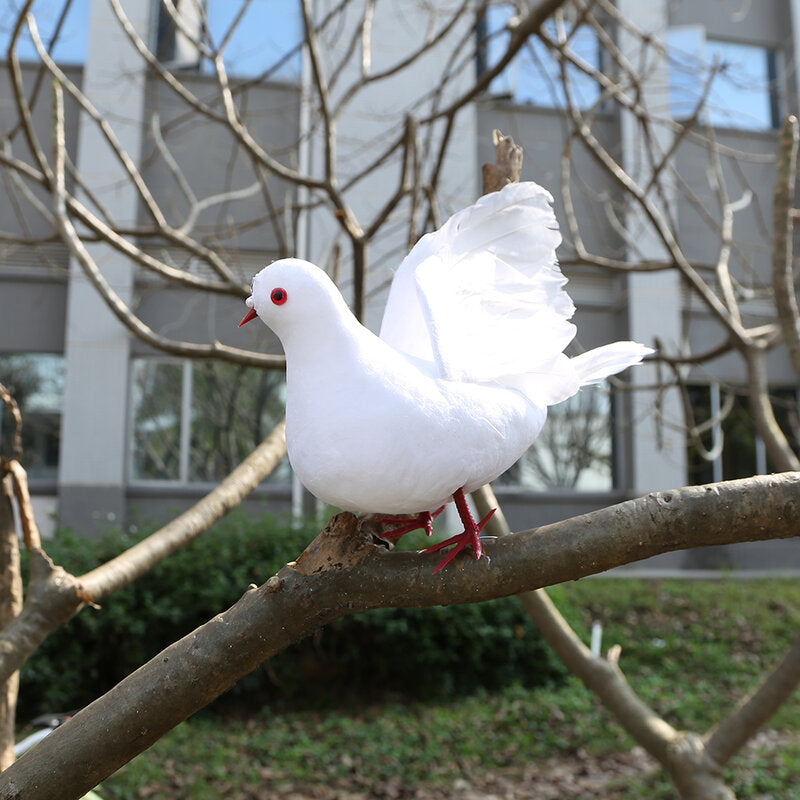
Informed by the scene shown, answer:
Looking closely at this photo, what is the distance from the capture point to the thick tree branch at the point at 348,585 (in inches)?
44.0

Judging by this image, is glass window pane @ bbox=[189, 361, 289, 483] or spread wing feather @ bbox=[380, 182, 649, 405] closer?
spread wing feather @ bbox=[380, 182, 649, 405]

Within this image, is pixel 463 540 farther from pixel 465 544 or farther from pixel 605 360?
pixel 605 360

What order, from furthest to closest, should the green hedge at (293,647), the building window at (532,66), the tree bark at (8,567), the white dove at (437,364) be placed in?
the building window at (532,66), the green hedge at (293,647), the tree bark at (8,567), the white dove at (437,364)

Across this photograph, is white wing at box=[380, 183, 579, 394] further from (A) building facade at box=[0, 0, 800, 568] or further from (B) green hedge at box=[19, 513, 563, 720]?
(A) building facade at box=[0, 0, 800, 568]

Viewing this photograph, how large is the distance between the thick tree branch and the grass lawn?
2.91 meters

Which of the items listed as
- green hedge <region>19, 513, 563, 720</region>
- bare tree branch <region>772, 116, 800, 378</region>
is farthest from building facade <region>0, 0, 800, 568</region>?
bare tree branch <region>772, 116, 800, 378</region>

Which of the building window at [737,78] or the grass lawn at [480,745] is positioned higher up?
the building window at [737,78]

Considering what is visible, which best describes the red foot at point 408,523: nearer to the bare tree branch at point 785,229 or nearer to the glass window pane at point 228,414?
the bare tree branch at point 785,229

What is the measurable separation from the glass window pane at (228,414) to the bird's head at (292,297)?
21.6ft

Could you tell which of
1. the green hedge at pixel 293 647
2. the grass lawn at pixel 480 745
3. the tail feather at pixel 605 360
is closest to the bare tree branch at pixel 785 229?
the tail feather at pixel 605 360

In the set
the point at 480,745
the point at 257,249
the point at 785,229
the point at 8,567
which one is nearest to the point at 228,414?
the point at 257,249

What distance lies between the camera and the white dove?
1.09 metres

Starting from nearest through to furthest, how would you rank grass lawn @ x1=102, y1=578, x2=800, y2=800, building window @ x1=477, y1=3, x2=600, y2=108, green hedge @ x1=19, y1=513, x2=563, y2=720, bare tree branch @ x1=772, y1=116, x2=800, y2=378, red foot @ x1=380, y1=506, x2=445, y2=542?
red foot @ x1=380, y1=506, x2=445, y2=542, bare tree branch @ x1=772, y1=116, x2=800, y2=378, grass lawn @ x1=102, y1=578, x2=800, y2=800, green hedge @ x1=19, y1=513, x2=563, y2=720, building window @ x1=477, y1=3, x2=600, y2=108

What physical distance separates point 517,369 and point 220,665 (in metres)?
0.63
